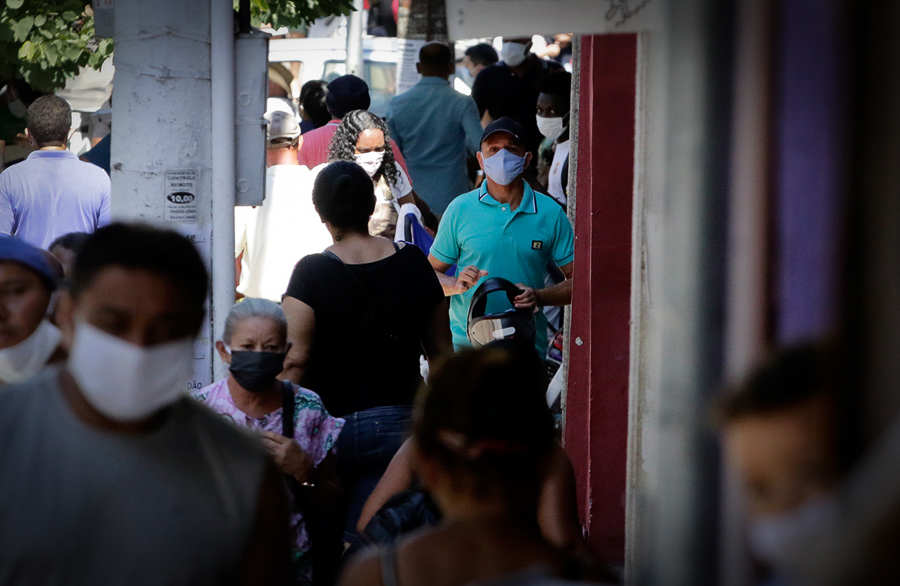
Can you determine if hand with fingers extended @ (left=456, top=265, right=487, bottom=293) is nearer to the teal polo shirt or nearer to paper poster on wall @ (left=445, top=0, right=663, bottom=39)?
the teal polo shirt

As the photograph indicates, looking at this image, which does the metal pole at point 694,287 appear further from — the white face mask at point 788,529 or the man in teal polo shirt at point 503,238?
the man in teal polo shirt at point 503,238

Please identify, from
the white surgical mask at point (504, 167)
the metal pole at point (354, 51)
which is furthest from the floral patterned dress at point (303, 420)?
the metal pole at point (354, 51)

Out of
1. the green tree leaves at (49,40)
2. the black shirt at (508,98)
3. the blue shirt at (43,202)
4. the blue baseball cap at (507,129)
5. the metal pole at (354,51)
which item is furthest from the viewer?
the metal pole at (354,51)

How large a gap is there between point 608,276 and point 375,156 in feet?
7.59

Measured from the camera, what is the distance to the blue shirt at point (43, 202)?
6934 millimetres

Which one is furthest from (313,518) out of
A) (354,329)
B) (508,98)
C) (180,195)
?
(508,98)

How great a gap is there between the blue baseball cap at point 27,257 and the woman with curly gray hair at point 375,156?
3.79 m

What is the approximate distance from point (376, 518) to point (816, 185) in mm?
2266

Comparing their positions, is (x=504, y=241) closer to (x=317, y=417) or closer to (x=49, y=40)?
(x=317, y=417)

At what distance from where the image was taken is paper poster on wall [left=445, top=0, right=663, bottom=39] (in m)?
2.74

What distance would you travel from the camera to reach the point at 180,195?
14.8ft

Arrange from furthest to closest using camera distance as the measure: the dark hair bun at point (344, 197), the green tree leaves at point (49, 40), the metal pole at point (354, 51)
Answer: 1. the metal pole at point (354, 51)
2. the green tree leaves at point (49, 40)
3. the dark hair bun at point (344, 197)

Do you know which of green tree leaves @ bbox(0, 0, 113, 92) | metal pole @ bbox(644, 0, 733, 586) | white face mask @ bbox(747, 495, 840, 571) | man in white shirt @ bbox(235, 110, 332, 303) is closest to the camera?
white face mask @ bbox(747, 495, 840, 571)

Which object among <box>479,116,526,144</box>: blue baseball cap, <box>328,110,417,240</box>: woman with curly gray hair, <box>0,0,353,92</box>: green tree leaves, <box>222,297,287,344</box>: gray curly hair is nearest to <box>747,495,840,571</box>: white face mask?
<box>222,297,287,344</box>: gray curly hair
